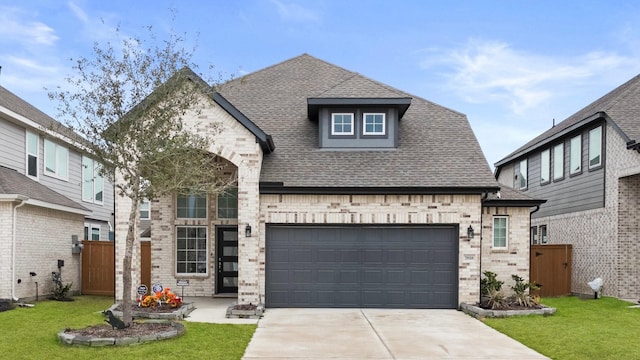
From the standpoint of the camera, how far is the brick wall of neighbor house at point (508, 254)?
56.9 ft

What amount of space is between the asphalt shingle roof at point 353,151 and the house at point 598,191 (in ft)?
14.4

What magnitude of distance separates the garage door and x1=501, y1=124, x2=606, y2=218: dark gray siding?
6509 millimetres

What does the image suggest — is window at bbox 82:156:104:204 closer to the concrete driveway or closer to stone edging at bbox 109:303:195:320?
stone edging at bbox 109:303:195:320

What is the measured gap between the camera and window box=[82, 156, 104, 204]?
80.3 feet

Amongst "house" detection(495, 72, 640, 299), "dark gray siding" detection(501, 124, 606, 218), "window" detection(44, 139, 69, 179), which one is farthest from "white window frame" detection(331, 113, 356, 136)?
"window" detection(44, 139, 69, 179)

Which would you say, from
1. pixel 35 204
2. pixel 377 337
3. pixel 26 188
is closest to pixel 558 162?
pixel 377 337

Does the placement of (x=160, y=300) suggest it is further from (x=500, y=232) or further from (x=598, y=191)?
(x=598, y=191)

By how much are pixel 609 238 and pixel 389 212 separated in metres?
7.52

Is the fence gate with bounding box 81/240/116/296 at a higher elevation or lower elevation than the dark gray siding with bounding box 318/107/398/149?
lower

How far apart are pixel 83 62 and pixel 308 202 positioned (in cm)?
676

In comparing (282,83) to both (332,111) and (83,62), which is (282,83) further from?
(83,62)

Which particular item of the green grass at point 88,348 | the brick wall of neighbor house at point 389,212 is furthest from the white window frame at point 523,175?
the green grass at point 88,348

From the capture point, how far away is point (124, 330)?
1135cm

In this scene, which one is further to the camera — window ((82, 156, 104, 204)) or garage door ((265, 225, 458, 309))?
window ((82, 156, 104, 204))
